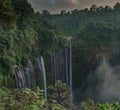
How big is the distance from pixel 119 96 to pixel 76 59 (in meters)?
7.41

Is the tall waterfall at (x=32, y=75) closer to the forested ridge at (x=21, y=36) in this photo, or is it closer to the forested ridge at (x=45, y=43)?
the forested ridge at (x=45, y=43)

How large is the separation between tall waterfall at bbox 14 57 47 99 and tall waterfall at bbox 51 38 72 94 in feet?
9.81

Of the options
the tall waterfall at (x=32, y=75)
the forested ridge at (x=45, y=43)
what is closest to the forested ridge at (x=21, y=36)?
the forested ridge at (x=45, y=43)

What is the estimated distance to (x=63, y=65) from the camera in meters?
41.1

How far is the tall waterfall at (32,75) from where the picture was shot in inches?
1230

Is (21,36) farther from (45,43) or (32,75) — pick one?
(45,43)

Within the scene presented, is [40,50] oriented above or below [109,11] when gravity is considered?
below

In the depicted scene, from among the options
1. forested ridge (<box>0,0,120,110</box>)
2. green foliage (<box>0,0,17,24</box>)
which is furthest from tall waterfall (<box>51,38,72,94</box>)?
green foliage (<box>0,0,17,24</box>)

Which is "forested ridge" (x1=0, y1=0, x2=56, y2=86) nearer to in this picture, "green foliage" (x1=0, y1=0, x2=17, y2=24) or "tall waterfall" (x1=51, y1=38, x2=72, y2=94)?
"green foliage" (x1=0, y1=0, x2=17, y2=24)

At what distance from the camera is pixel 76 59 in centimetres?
4297

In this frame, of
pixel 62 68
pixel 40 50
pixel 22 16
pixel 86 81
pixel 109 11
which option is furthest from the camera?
pixel 109 11

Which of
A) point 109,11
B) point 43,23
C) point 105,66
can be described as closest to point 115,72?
point 105,66

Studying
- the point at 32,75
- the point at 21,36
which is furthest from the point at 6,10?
the point at 32,75

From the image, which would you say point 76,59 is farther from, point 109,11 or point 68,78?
point 109,11
